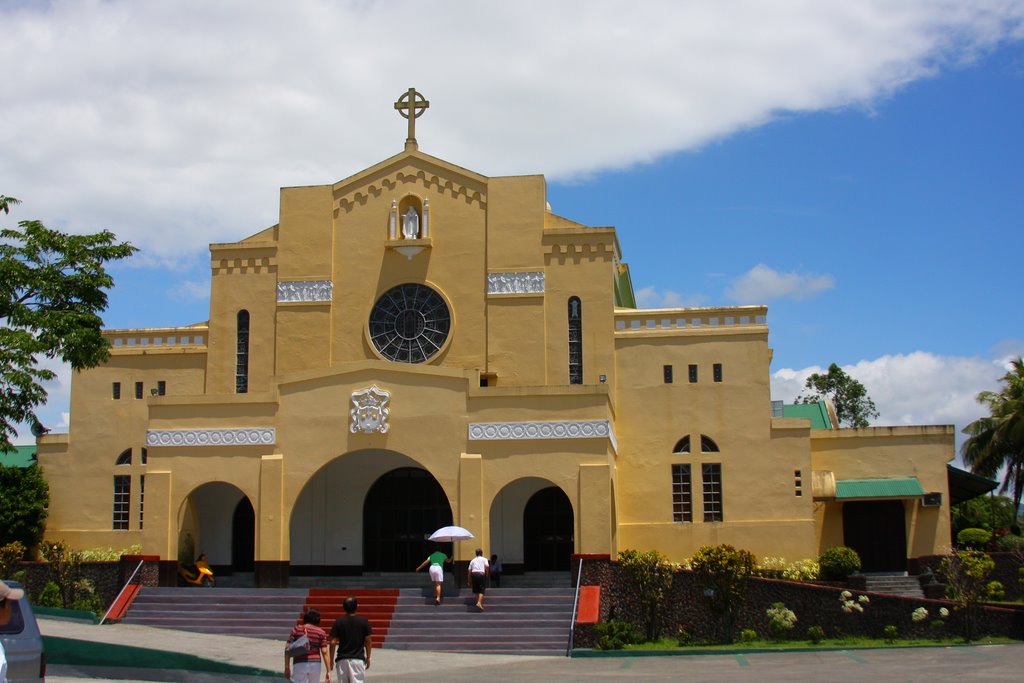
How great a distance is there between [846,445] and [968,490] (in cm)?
538

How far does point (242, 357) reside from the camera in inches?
1266

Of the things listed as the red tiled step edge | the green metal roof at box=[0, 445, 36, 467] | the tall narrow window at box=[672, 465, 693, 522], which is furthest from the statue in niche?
the green metal roof at box=[0, 445, 36, 467]

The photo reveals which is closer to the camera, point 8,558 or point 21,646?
point 21,646

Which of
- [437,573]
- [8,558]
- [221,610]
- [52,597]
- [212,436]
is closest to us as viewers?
[437,573]

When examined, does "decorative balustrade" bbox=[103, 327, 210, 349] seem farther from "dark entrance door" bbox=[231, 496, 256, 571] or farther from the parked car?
the parked car

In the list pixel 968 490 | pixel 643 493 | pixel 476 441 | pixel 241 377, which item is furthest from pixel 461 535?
pixel 968 490

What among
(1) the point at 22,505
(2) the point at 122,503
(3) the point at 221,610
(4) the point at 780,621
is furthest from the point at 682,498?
(1) the point at 22,505

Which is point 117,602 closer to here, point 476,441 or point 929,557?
point 476,441

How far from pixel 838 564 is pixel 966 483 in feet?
23.6

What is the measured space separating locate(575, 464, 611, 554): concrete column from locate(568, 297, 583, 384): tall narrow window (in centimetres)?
465

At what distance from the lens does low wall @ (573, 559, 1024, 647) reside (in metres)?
22.6

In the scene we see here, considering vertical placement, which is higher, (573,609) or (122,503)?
(122,503)

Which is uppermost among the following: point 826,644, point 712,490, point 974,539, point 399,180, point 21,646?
point 399,180

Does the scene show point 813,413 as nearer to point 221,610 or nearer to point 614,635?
point 614,635
